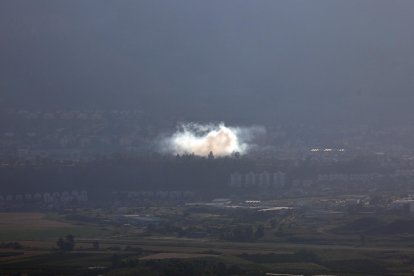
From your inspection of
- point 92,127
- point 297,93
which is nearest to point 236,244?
point 92,127

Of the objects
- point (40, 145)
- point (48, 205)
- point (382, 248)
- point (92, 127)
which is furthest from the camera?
point (92, 127)

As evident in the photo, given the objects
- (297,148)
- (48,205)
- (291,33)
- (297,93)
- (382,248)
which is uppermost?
(291,33)

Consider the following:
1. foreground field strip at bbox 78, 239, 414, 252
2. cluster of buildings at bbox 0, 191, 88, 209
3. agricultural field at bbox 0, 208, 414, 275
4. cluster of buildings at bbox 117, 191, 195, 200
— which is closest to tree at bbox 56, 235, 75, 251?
agricultural field at bbox 0, 208, 414, 275

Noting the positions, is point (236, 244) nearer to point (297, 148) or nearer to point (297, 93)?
point (297, 148)

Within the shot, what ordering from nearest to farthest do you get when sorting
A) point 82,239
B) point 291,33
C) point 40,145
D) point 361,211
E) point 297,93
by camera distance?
point 82,239 < point 361,211 < point 40,145 < point 297,93 < point 291,33

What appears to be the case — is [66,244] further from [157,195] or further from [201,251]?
[157,195]

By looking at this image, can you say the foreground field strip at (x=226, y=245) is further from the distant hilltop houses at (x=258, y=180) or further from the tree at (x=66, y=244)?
the distant hilltop houses at (x=258, y=180)
